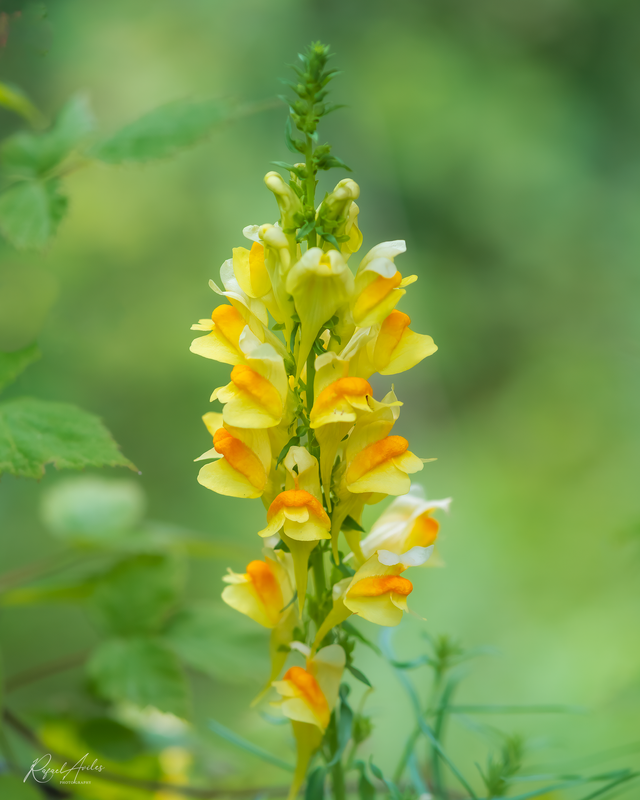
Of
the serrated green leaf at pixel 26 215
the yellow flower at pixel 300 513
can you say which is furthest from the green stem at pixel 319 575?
the serrated green leaf at pixel 26 215

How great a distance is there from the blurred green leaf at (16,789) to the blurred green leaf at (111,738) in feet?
0.58

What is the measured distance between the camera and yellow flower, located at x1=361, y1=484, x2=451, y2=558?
0.45 m

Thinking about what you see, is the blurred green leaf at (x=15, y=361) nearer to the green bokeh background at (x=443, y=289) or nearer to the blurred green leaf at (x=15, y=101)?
the green bokeh background at (x=443, y=289)

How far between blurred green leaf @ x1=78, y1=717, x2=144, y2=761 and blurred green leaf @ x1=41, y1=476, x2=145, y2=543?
0.20 m

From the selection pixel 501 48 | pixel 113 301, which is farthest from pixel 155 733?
pixel 501 48

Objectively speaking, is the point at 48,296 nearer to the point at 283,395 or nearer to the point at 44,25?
the point at 44,25

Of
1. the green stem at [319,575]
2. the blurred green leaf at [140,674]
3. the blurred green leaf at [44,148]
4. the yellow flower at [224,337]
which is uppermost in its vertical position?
the blurred green leaf at [44,148]

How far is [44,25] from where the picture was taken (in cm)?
71

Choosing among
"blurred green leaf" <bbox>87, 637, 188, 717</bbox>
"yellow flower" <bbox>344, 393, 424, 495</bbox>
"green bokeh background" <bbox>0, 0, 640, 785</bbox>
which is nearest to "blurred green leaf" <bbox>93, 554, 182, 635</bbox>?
"blurred green leaf" <bbox>87, 637, 188, 717</bbox>

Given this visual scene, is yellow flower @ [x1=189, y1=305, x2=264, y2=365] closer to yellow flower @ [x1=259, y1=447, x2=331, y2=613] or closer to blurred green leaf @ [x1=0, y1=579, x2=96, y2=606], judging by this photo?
yellow flower @ [x1=259, y1=447, x2=331, y2=613]

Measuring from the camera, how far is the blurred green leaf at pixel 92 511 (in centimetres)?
72

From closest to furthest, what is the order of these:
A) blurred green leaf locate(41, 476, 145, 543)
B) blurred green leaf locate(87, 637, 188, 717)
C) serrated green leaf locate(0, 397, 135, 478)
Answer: serrated green leaf locate(0, 397, 135, 478), blurred green leaf locate(87, 637, 188, 717), blurred green leaf locate(41, 476, 145, 543)

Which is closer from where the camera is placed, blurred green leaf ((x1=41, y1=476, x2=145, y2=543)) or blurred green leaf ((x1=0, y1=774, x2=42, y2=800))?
blurred green leaf ((x1=0, y1=774, x2=42, y2=800))

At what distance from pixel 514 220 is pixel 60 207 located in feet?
7.02
